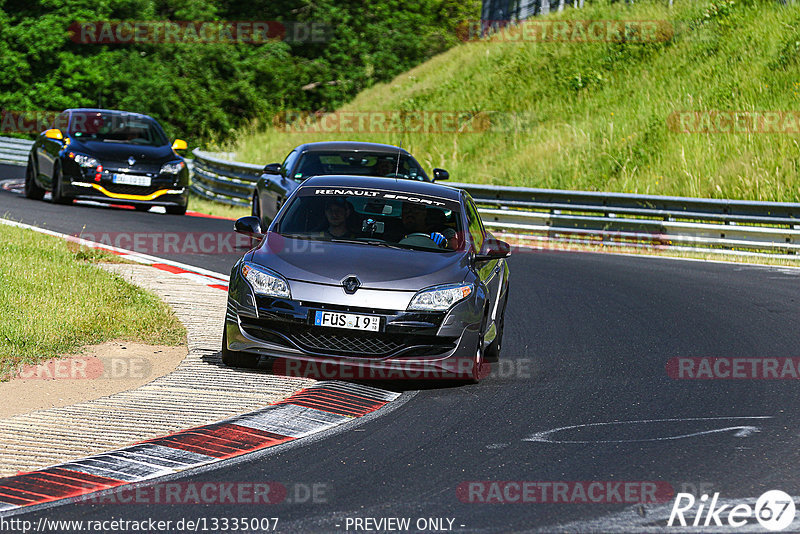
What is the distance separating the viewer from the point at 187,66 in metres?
47.0

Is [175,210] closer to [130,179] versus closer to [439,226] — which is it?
[130,179]

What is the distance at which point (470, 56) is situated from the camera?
42094 mm

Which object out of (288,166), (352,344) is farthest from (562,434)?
(288,166)

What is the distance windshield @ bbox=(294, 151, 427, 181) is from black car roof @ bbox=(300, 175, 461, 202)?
533 cm

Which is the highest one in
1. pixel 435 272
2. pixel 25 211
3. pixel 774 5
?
pixel 774 5

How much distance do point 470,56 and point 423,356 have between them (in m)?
34.6

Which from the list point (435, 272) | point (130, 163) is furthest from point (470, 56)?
point (435, 272)

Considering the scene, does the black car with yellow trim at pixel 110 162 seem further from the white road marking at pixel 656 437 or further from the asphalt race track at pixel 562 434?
the white road marking at pixel 656 437

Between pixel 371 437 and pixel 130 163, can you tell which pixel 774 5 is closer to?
pixel 130 163

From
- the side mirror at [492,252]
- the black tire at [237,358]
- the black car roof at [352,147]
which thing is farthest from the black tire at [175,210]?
the black tire at [237,358]

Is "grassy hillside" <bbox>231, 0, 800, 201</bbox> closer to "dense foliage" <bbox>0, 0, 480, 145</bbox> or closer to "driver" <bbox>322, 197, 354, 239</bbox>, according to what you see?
"dense foliage" <bbox>0, 0, 480, 145</bbox>

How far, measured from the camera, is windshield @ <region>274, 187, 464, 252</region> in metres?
9.36

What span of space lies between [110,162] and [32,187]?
2738 millimetres

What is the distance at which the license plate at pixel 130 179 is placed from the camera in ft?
66.4
